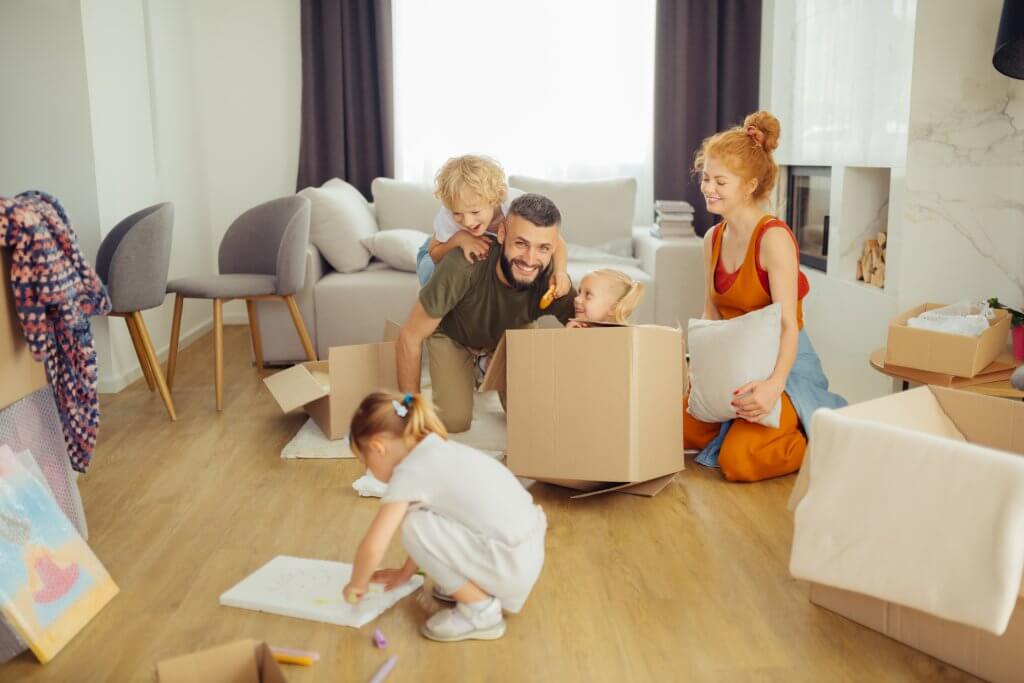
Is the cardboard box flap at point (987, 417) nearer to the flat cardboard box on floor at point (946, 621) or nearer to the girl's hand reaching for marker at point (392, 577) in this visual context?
the flat cardboard box on floor at point (946, 621)

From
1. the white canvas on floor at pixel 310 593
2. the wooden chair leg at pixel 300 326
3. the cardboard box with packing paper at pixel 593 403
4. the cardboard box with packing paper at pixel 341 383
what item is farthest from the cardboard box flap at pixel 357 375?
the white canvas on floor at pixel 310 593

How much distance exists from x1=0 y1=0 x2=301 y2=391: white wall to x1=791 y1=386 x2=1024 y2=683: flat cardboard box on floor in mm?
3043

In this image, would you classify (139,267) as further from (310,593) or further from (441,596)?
(441,596)

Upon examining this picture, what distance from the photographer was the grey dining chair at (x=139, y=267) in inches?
135

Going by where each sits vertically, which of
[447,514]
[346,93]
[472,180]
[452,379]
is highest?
[346,93]

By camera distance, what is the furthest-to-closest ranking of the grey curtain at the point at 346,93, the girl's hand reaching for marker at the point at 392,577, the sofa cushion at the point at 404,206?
the grey curtain at the point at 346,93 < the sofa cushion at the point at 404,206 < the girl's hand reaching for marker at the point at 392,577

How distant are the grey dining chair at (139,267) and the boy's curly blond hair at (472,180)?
1.11 m

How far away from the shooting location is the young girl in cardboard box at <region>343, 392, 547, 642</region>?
190 centimetres

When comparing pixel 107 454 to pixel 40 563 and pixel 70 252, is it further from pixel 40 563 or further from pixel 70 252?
pixel 40 563

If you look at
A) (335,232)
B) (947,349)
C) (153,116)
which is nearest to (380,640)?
(947,349)

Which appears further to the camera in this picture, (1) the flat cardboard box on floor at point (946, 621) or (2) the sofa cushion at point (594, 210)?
(2) the sofa cushion at point (594, 210)

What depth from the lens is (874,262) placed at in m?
3.70

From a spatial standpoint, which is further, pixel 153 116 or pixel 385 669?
pixel 153 116

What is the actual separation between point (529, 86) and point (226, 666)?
441 centimetres
